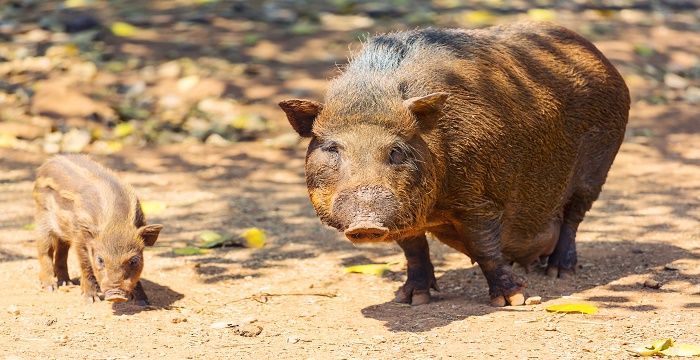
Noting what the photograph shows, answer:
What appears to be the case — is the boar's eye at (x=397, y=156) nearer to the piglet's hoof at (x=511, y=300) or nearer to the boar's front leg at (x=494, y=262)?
the boar's front leg at (x=494, y=262)

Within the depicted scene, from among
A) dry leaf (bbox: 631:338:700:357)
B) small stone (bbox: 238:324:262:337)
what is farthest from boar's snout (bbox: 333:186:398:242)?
dry leaf (bbox: 631:338:700:357)

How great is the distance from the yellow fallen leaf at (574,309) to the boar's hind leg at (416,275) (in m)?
0.82

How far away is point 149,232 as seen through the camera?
22.7 ft

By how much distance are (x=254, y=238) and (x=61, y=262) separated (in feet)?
5.16

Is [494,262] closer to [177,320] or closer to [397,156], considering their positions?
[397,156]

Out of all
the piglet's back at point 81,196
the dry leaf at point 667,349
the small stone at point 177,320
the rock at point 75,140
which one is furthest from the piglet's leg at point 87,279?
the rock at point 75,140

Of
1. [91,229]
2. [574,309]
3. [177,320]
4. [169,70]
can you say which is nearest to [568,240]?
[574,309]

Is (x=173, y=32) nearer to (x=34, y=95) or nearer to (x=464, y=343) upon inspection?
(x=34, y=95)

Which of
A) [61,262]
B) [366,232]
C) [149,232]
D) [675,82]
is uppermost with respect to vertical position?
[366,232]

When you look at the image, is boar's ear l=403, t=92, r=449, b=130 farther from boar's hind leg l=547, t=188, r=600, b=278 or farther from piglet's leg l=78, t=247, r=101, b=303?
piglet's leg l=78, t=247, r=101, b=303

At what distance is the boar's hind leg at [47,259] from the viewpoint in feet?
23.5

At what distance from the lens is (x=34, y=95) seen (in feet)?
39.6

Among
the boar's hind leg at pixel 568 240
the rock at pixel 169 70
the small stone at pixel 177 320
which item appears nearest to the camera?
the small stone at pixel 177 320

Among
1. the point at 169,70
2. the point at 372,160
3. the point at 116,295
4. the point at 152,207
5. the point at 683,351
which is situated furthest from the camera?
the point at 169,70
